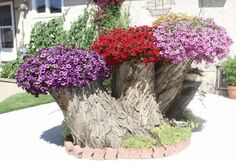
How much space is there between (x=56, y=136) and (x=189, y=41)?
3053mm

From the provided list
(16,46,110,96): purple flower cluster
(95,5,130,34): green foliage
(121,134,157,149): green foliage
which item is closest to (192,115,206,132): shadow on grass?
(121,134,157,149): green foliage

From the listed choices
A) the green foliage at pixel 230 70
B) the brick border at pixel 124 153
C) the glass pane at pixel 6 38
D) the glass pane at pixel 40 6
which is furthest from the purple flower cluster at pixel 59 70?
the glass pane at pixel 6 38

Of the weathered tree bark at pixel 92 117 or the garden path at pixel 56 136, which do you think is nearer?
the weathered tree bark at pixel 92 117

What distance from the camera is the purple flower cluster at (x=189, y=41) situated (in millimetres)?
5691

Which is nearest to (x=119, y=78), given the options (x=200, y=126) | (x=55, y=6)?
(x=200, y=126)

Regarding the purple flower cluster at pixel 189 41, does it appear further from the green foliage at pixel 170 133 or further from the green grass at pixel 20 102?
the green grass at pixel 20 102

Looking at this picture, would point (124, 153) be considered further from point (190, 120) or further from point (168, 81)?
point (190, 120)

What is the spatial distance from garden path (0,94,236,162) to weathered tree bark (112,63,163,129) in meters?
0.84

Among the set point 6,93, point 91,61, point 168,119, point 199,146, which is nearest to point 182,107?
point 168,119

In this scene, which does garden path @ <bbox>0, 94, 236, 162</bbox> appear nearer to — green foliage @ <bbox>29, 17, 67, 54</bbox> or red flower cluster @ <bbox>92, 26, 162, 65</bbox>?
red flower cluster @ <bbox>92, 26, 162, 65</bbox>

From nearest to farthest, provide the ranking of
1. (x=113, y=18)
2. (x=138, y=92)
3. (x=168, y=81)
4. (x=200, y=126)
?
(x=138, y=92), (x=168, y=81), (x=200, y=126), (x=113, y=18)

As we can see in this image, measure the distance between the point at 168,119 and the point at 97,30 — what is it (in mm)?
7028

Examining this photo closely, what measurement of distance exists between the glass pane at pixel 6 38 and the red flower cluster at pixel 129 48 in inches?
487

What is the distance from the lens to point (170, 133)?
5.91 meters
